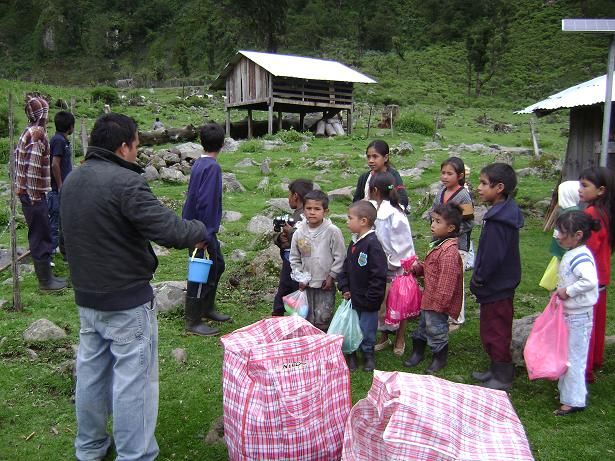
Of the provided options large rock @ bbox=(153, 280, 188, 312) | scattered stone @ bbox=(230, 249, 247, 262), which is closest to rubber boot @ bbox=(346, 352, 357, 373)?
large rock @ bbox=(153, 280, 188, 312)

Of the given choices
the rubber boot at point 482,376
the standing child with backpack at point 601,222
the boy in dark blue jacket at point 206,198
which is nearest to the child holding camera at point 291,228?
the boy in dark blue jacket at point 206,198

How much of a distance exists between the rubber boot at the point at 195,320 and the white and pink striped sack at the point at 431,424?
102 inches

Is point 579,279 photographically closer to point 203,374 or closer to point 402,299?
point 402,299

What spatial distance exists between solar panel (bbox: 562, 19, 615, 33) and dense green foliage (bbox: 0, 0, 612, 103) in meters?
28.5

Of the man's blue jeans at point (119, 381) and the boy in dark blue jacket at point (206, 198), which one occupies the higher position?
the boy in dark blue jacket at point (206, 198)

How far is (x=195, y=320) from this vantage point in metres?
5.15

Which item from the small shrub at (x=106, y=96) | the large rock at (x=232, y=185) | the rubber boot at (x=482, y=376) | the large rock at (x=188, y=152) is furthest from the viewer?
the small shrub at (x=106, y=96)

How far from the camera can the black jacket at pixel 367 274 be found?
423cm

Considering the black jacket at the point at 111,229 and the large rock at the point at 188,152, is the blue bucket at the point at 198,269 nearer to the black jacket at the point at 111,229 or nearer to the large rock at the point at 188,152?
the black jacket at the point at 111,229

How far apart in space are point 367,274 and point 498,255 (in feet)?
3.16

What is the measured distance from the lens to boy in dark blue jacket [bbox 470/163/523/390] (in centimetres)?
405

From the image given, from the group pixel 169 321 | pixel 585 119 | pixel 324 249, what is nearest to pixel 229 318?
pixel 169 321

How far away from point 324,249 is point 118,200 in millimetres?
2049

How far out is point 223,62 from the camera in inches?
2120
